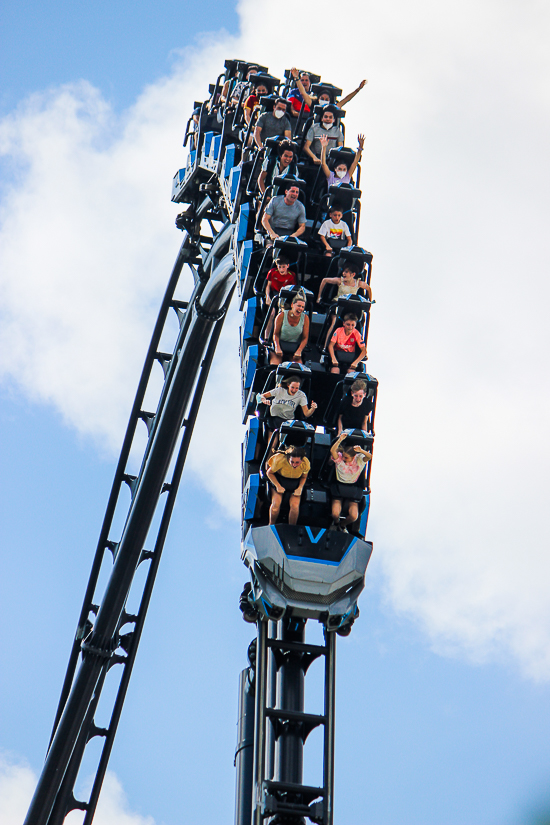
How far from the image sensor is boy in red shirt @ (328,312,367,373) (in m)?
11.7

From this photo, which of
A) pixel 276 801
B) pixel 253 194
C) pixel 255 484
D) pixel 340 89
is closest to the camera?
pixel 276 801

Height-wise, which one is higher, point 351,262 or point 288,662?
point 351,262

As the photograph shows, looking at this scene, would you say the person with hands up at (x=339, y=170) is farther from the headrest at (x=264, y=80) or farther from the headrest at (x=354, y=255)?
the headrest at (x=264, y=80)

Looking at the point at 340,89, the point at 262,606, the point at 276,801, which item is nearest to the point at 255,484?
the point at 262,606

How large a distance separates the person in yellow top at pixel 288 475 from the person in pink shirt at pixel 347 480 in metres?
0.39

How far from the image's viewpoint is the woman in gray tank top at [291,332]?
1152 cm

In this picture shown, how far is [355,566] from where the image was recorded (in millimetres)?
10008

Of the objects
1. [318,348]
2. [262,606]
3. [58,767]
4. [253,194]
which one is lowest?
[262,606]

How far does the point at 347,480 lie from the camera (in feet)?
35.0

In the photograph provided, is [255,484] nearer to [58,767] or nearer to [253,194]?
[253,194]

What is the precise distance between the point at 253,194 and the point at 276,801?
7.68 m

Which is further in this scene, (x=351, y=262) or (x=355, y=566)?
(x=351, y=262)

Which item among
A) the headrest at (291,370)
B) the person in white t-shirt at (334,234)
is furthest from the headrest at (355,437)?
the person in white t-shirt at (334,234)

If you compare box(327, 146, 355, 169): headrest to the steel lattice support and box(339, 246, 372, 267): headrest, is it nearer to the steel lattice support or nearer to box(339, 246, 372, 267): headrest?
box(339, 246, 372, 267): headrest
